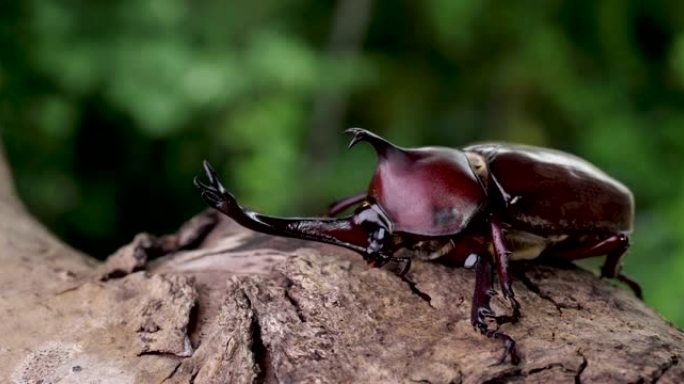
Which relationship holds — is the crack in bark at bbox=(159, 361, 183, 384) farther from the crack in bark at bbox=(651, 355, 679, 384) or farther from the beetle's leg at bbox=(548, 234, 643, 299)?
the beetle's leg at bbox=(548, 234, 643, 299)

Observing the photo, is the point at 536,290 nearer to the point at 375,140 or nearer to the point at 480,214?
the point at 480,214

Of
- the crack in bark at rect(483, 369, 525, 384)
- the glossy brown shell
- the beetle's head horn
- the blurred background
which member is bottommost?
the blurred background

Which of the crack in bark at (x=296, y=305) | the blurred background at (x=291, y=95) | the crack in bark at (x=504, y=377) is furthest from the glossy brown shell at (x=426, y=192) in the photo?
the blurred background at (x=291, y=95)

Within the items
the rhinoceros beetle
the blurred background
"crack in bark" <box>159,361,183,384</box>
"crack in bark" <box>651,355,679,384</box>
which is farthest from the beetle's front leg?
the blurred background

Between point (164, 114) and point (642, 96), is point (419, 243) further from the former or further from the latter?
point (642, 96)

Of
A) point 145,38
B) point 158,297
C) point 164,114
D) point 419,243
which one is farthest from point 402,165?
point 145,38

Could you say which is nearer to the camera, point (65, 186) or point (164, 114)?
point (164, 114)

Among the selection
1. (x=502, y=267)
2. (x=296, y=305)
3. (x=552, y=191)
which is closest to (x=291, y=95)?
(x=552, y=191)
